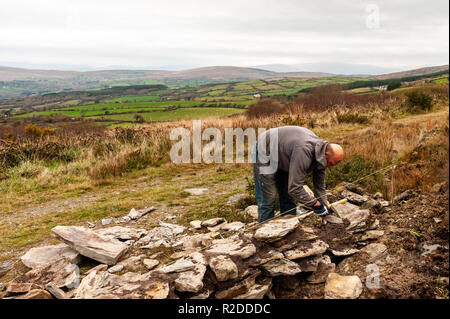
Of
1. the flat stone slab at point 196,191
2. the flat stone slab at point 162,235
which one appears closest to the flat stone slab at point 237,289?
the flat stone slab at point 162,235

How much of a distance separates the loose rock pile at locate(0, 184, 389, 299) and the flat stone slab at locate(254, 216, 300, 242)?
0.01m

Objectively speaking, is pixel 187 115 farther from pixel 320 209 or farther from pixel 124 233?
pixel 320 209

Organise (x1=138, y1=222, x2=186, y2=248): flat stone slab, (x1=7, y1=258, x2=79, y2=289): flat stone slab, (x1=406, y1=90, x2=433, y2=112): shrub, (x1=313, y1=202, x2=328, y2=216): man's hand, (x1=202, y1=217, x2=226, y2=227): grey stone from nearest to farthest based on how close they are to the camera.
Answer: (x1=7, y1=258, x2=79, y2=289): flat stone slab → (x1=313, y1=202, x2=328, y2=216): man's hand → (x1=138, y1=222, x2=186, y2=248): flat stone slab → (x1=202, y1=217, x2=226, y2=227): grey stone → (x1=406, y1=90, x2=433, y2=112): shrub

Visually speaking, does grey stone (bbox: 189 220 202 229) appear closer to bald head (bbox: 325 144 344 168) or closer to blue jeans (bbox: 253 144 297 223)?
blue jeans (bbox: 253 144 297 223)

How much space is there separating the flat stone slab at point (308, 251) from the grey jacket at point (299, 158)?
1.49 ft

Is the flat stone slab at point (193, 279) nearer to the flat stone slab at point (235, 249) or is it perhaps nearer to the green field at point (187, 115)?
the flat stone slab at point (235, 249)

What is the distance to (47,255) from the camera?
13.6 ft

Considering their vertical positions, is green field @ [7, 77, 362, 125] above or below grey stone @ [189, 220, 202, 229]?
above

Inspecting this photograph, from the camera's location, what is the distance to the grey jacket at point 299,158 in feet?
10.6

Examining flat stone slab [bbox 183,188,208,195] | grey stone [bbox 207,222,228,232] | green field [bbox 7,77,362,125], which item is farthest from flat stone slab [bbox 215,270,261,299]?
green field [bbox 7,77,362,125]

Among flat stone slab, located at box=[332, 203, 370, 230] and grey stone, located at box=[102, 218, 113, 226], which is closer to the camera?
flat stone slab, located at box=[332, 203, 370, 230]

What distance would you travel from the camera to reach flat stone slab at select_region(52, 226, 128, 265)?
3.84m

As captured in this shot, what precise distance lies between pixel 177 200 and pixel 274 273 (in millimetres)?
4124
